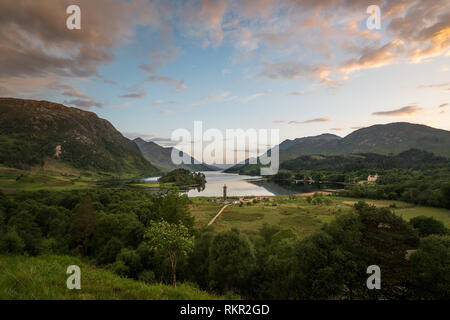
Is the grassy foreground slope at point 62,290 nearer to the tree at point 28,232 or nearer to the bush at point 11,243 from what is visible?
the bush at point 11,243

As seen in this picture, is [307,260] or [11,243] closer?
[307,260]

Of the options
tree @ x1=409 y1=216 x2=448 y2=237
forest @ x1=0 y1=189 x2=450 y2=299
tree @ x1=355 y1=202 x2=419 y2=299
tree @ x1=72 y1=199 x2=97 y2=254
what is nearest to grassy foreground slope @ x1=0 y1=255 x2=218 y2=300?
forest @ x1=0 y1=189 x2=450 y2=299

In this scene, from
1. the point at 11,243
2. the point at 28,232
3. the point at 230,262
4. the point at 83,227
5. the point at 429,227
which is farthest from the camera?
the point at 83,227

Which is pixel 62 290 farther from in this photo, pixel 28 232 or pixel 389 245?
pixel 28 232

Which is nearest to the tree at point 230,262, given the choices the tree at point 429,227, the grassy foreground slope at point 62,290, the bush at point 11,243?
the grassy foreground slope at point 62,290

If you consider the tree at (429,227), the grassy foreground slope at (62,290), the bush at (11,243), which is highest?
the grassy foreground slope at (62,290)

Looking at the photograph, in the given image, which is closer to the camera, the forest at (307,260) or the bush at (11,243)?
the forest at (307,260)

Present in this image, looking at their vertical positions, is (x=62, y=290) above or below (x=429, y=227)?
above

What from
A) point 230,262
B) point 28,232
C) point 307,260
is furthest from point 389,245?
point 28,232

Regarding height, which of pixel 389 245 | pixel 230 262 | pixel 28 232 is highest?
pixel 389 245

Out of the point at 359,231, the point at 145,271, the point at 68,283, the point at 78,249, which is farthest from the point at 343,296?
the point at 78,249

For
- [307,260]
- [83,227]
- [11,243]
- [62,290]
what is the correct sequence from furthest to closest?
[83,227], [11,243], [307,260], [62,290]
